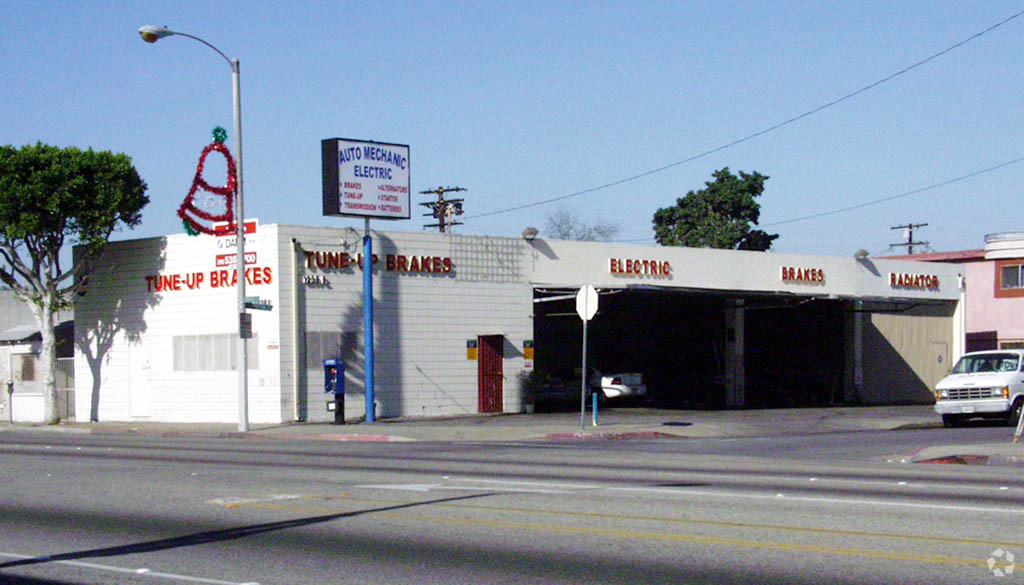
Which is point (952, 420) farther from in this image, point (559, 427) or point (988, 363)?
point (559, 427)

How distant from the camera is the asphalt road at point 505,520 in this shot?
352 inches

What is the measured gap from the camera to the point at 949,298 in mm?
47344

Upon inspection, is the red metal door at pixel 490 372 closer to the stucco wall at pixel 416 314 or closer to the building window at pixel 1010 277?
the stucco wall at pixel 416 314

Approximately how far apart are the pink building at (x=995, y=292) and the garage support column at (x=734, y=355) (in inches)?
567

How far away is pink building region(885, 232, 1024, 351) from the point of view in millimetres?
50750

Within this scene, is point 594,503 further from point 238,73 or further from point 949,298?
point 949,298

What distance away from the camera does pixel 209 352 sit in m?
32.7

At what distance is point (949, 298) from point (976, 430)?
67.2 ft

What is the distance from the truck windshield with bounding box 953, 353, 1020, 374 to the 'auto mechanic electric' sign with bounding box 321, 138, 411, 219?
50.7ft

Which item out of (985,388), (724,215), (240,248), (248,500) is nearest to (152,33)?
(240,248)

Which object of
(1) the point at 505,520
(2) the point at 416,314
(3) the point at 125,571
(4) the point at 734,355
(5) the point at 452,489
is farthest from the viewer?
(4) the point at 734,355

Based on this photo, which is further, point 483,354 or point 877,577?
point 483,354

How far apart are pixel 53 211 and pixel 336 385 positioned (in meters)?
8.99

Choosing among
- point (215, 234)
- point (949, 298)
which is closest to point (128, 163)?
point (215, 234)
